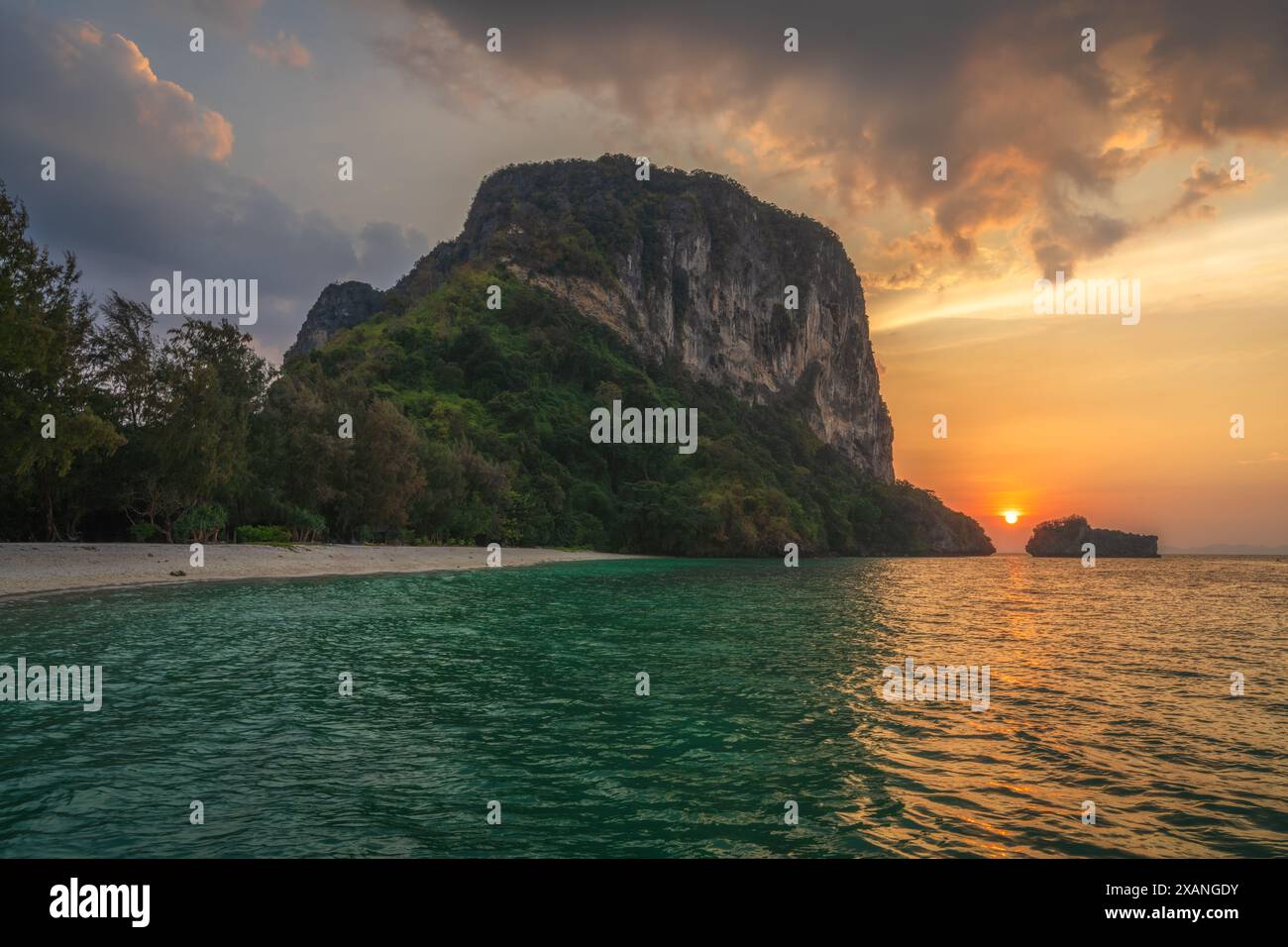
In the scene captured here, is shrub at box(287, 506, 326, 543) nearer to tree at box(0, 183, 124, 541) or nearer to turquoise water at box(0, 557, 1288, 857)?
tree at box(0, 183, 124, 541)

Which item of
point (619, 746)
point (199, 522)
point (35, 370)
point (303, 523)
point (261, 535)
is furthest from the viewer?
point (303, 523)

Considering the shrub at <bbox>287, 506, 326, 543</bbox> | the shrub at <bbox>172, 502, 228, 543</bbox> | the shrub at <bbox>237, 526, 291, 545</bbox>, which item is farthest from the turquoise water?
the shrub at <bbox>287, 506, 326, 543</bbox>

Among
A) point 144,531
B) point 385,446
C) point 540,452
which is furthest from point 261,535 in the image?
point 540,452

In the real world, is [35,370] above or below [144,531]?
above

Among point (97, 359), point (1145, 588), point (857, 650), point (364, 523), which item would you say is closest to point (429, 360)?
point (364, 523)

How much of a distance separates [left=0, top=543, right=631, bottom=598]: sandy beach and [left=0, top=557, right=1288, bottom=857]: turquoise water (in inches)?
548

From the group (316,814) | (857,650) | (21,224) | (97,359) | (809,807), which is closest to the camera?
(316,814)

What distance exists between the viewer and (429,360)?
153 meters

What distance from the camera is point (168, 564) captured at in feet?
155

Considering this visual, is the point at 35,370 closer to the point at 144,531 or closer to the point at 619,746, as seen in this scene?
the point at 144,531

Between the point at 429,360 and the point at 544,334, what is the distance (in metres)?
35.4

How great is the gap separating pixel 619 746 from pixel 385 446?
6894 centimetres
